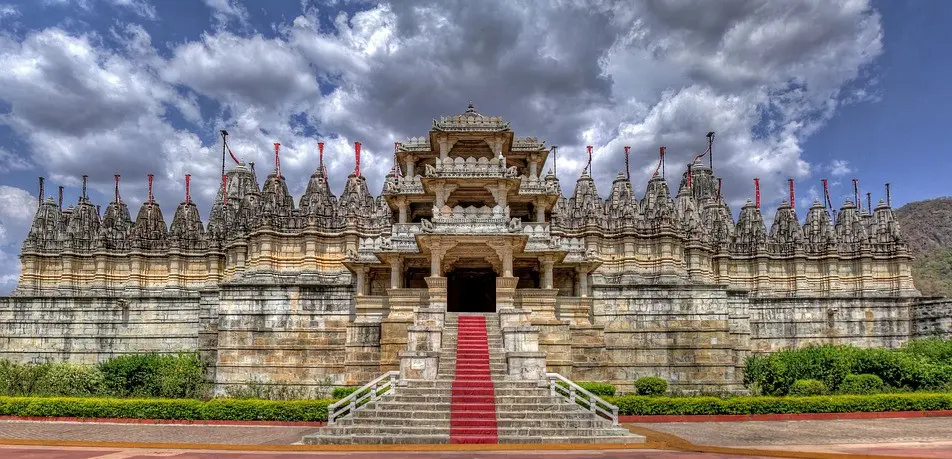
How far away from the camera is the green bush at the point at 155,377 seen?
28625 mm

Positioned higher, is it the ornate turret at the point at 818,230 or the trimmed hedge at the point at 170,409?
the ornate turret at the point at 818,230

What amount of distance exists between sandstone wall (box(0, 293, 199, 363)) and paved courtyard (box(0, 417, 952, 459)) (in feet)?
54.8

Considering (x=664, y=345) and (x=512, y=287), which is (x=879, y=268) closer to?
(x=664, y=345)

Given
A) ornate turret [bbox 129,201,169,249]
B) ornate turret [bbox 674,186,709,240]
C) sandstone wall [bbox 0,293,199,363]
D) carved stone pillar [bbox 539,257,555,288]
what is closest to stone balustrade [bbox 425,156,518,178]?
carved stone pillar [bbox 539,257,555,288]

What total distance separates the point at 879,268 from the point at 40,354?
4829cm

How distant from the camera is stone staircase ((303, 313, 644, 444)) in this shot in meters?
17.6

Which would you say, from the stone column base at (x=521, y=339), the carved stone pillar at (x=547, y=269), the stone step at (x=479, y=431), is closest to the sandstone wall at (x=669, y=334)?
the carved stone pillar at (x=547, y=269)

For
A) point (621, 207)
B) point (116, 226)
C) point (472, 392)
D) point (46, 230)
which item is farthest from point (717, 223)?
point (46, 230)

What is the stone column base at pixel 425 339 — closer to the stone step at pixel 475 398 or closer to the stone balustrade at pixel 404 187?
the stone step at pixel 475 398

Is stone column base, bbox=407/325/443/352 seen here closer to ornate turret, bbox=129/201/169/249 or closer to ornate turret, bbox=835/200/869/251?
ornate turret, bbox=129/201/169/249

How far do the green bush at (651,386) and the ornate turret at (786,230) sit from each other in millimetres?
23468

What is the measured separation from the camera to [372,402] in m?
18.9

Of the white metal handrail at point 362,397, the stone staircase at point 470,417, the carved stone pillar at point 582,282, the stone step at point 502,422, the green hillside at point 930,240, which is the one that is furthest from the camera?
the green hillside at point 930,240

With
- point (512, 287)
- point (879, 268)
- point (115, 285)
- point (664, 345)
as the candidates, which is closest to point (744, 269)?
point (879, 268)
